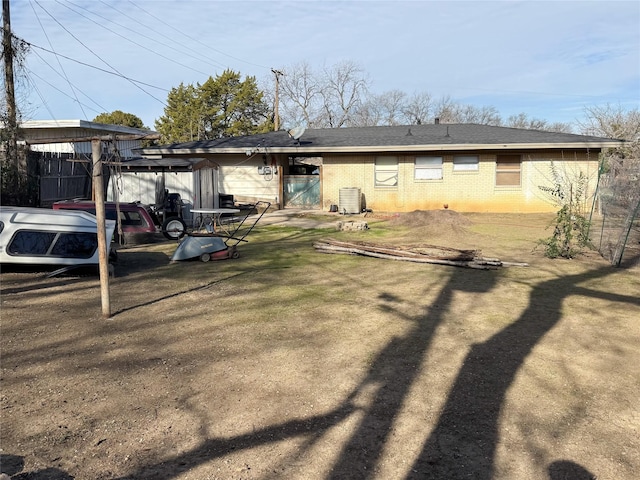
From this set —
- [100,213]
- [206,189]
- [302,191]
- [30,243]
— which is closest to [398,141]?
[302,191]

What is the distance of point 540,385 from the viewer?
465cm

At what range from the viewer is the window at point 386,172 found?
2203 cm

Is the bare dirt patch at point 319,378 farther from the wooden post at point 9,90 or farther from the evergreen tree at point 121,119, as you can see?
the evergreen tree at point 121,119

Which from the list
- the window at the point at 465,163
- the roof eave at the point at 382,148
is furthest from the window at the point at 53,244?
the window at the point at 465,163

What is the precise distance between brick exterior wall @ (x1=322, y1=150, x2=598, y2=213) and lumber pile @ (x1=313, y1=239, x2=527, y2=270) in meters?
10.0

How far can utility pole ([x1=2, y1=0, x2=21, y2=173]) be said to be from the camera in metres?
15.6

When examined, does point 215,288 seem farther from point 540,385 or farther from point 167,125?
point 167,125

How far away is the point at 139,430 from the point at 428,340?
11.2 feet

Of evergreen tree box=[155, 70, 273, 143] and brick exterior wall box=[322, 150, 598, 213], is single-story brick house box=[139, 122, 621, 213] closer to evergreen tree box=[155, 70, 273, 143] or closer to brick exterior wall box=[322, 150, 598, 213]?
brick exterior wall box=[322, 150, 598, 213]

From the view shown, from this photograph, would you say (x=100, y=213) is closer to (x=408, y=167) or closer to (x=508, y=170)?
(x=408, y=167)

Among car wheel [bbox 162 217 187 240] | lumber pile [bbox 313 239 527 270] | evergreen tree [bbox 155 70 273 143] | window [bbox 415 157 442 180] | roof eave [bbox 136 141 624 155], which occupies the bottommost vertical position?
lumber pile [bbox 313 239 527 270]

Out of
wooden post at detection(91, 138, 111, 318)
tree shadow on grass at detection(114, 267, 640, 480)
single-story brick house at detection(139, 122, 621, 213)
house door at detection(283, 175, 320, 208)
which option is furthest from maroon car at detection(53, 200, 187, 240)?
house door at detection(283, 175, 320, 208)

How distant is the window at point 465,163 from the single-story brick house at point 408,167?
1.6 inches

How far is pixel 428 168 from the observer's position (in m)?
21.7
